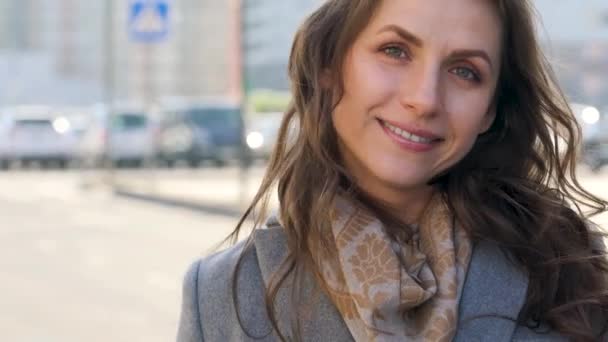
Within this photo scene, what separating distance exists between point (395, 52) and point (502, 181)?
33 centimetres

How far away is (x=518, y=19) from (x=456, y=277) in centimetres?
42

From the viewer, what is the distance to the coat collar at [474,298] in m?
2.20

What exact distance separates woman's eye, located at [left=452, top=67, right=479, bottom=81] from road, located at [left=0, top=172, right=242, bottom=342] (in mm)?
6348

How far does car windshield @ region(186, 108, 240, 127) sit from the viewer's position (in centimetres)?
3241

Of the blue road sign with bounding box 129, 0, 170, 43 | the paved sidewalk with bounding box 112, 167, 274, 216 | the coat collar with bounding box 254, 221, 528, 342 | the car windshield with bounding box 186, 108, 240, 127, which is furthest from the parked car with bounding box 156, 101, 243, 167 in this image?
the coat collar with bounding box 254, 221, 528, 342

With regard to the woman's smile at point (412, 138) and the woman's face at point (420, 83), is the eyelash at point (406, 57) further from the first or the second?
the woman's smile at point (412, 138)

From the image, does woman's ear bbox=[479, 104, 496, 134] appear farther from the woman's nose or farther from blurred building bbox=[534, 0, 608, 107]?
blurred building bbox=[534, 0, 608, 107]

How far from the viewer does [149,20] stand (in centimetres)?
2044

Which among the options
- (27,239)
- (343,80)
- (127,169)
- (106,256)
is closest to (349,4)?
(343,80)

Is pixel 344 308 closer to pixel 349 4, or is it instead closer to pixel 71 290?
pixel 349 4

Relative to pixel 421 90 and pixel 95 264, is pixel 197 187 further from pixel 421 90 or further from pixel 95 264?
pixel 421 90

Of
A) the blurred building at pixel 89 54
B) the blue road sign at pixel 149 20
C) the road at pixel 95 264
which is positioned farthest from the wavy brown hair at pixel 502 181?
the blurred building at pixel 89 54

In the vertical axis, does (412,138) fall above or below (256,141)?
above

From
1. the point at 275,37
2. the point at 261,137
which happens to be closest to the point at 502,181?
the point at 261,137
